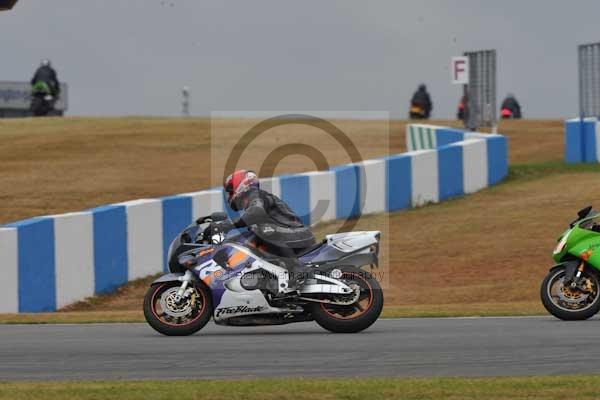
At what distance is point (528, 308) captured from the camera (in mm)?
12211

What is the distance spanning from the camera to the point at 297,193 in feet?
61.9

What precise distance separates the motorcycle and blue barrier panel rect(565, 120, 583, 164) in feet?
59.5

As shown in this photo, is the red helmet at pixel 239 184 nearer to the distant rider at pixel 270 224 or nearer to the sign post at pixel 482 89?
the distant rider at pixel 270 224

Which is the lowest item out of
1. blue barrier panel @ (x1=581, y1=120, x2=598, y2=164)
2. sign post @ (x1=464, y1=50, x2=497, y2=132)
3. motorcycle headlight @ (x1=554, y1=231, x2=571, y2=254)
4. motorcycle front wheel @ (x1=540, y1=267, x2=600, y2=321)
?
motorcycle front wheel @ (x1=540, y1=267, x2=600, y2=321)

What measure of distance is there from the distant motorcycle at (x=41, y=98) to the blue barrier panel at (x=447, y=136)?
521 inches

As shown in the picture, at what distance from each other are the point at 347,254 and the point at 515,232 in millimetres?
8229

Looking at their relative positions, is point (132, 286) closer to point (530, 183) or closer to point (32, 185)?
point (32, 185)

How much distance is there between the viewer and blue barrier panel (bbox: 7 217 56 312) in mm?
13250

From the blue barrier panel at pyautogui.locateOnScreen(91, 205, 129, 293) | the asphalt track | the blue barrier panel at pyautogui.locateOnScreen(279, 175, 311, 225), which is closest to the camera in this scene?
the asphalt track

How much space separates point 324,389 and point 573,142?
69.2 ft

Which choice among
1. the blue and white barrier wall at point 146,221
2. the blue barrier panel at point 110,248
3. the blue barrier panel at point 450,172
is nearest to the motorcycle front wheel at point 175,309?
the blue and white barrier wall at point 146,221

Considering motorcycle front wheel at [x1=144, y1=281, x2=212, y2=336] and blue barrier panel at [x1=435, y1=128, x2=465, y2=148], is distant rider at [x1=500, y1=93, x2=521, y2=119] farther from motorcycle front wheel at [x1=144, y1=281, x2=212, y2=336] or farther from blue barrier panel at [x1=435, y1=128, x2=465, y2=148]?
motorcycle front wheel at [x1=144, y1=281, x2=212, y2=336]

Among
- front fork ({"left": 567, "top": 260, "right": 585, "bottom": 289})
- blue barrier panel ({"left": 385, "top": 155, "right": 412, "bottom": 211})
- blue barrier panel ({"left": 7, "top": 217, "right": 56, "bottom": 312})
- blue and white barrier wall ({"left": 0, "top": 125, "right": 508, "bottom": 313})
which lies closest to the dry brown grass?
blue and white barrier wall ({"left": 0, "top": 125, "right": 508, "bottom": 313})

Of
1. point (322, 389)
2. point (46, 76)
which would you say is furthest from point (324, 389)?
point (46, 76)
